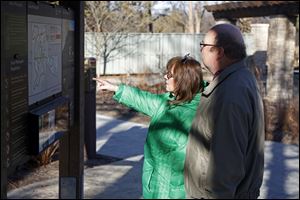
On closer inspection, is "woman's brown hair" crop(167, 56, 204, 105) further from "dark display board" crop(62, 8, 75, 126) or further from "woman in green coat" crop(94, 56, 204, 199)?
"dark display board" crop(62, 8, 75, 126)

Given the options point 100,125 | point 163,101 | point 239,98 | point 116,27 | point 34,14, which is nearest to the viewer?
point 239,98

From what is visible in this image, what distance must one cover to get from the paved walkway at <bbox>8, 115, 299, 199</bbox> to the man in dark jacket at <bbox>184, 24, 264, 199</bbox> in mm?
3358

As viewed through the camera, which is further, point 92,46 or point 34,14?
point 92,46

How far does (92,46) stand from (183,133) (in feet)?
62.1

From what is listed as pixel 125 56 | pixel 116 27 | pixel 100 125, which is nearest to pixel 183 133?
pixel 100 125

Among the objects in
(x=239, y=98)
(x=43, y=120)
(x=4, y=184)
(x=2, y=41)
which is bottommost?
(x=4, y=184)

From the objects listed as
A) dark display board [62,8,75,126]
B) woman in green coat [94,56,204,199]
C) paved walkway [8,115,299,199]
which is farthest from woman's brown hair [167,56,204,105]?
paved walkway [8,115,299,199]

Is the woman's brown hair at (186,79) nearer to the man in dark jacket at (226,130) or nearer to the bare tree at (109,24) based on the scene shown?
the man in dark jacket at (226,130)

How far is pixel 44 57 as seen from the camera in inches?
145

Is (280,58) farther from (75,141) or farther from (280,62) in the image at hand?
(75,141)

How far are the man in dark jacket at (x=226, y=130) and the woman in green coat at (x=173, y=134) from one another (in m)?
0.55

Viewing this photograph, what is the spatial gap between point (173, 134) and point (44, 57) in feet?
3.30

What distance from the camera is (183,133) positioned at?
11.4ft

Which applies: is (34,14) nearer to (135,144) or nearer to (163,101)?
(163,101)
